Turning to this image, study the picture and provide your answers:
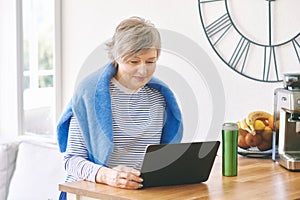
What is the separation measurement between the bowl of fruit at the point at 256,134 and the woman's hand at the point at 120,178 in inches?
25.8

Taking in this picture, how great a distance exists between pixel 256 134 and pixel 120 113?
0.60m

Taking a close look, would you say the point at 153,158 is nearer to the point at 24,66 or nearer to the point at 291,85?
the point at 291,85

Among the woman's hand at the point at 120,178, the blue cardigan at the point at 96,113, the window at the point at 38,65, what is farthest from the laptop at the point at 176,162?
the window at the point at 38,65

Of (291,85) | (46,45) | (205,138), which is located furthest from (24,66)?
(291,85)

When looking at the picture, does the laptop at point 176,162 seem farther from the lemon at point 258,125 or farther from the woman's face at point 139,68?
the lemon at point 258,125

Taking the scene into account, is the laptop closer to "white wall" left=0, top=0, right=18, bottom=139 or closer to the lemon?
the lemon

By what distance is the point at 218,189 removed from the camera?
1.98m

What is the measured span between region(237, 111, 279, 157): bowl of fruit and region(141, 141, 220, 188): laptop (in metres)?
0.51

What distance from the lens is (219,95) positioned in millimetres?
2781

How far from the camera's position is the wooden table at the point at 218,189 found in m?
1.89

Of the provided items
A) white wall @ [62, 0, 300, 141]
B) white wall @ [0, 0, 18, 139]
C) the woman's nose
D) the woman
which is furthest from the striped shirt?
white wall @ [0, 0, 18, 139]

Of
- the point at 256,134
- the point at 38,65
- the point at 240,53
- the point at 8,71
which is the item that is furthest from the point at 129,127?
the point at 8,71

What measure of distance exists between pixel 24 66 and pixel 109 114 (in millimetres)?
1650

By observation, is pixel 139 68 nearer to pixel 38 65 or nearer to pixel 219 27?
pixel 219 27
